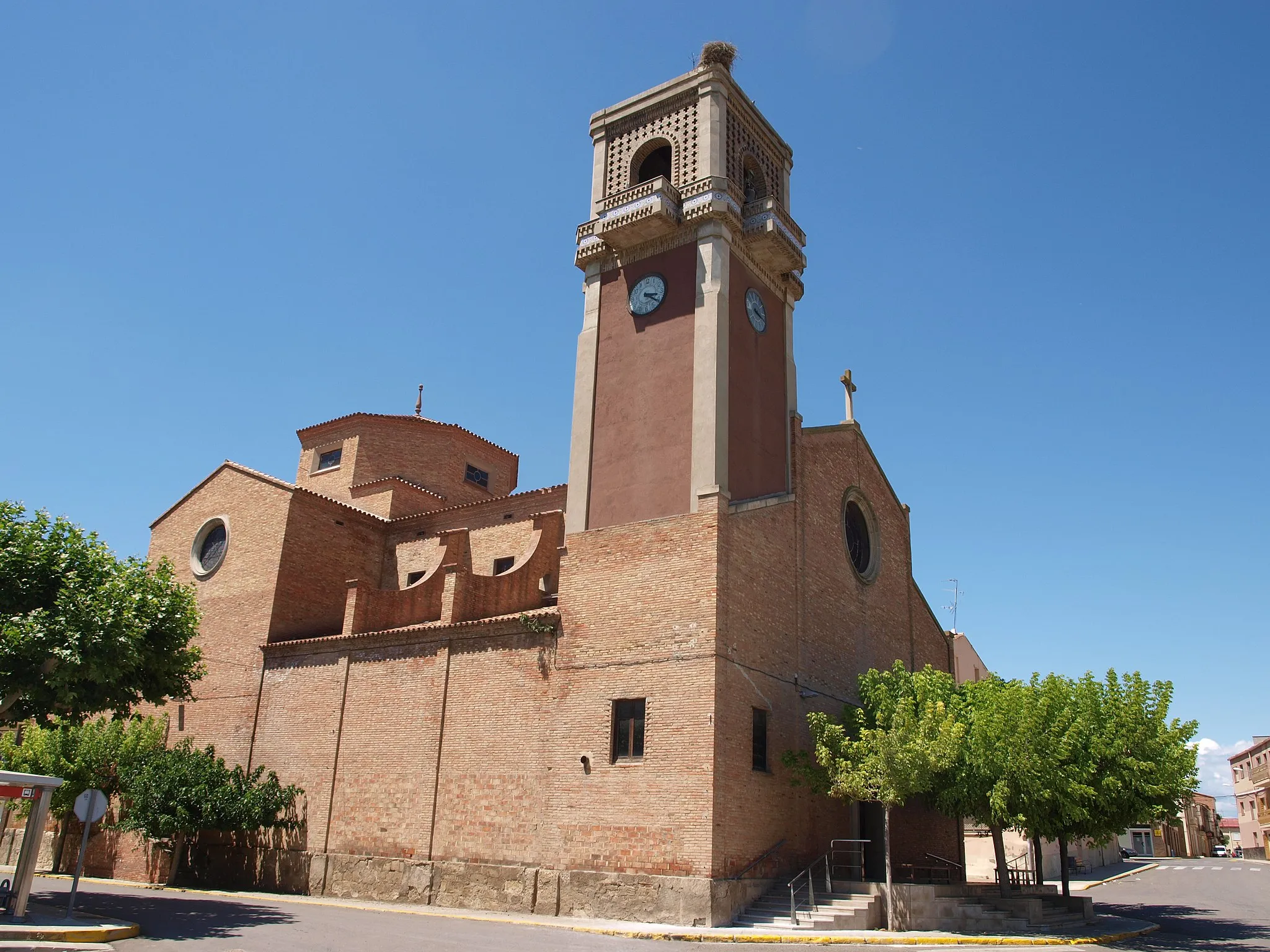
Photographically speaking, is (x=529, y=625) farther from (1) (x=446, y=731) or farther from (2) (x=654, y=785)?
(2) (x=654, y=785)

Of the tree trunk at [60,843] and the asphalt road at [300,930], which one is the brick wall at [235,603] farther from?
the asphalt road at [300,930]

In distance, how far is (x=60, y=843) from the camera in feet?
83.4

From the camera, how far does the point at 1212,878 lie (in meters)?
35.6

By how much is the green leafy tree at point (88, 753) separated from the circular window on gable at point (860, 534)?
54.9 ft

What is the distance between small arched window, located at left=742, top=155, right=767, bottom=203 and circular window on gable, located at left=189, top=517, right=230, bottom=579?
15.7 meters

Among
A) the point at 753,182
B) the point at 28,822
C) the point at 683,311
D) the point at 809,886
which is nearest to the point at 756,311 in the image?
the point at 683,311

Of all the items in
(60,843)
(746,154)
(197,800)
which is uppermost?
(746,154)

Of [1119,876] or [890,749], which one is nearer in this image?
[890,749]

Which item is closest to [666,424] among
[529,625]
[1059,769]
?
[529,625]

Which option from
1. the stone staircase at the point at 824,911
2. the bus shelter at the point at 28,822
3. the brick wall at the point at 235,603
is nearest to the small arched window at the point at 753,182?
the brick wall at the point at 235,603

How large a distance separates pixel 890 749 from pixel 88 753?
18090 millimetres

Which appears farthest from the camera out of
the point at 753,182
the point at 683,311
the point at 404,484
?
the point at 404,484

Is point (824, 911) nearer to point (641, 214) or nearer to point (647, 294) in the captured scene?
point (647, 294)

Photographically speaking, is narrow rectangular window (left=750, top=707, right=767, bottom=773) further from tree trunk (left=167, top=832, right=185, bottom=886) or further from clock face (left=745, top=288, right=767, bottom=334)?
tree trunk (left=167, top=832, right=185, bottom=886)
